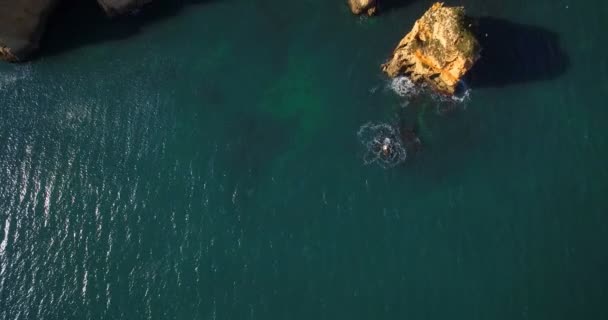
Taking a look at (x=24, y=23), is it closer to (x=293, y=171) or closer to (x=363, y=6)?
(x=293, y=171)

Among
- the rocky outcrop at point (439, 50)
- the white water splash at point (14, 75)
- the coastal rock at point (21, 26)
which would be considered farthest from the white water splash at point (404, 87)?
the white water splash at point (14, 75)

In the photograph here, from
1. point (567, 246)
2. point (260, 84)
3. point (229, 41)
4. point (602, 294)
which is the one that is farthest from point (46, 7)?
point (602, 294)

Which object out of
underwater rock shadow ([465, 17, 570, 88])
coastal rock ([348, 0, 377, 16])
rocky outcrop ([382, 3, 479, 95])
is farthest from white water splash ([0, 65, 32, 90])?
underwater rock shadow ([465, 17, 570, 88])

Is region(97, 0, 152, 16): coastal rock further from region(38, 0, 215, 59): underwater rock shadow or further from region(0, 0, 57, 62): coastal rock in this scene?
region(0, 0, 57, 62): coastal rock

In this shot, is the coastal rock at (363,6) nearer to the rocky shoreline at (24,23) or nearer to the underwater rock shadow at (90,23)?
the underwater rock shadow at (90,23)

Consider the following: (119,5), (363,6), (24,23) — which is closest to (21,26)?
(24,23)
